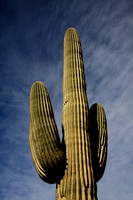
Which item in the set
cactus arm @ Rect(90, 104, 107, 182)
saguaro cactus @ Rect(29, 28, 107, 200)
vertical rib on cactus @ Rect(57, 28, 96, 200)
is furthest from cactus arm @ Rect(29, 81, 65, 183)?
cactus arm @ Rect(90, 104, 107, 182)

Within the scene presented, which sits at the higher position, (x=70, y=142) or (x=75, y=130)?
(x=75, y=130)

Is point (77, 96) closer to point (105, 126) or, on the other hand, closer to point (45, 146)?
point (105, 126)

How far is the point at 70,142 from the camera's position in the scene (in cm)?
692

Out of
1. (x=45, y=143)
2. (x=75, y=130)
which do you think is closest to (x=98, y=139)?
(x=75, y=130)

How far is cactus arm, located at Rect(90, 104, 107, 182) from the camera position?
7367 mm

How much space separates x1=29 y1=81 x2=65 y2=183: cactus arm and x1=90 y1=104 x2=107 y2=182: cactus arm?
123 centimetres

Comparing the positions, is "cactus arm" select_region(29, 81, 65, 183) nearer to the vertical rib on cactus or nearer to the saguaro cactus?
the saguaro cactus

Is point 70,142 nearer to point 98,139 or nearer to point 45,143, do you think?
point 45,143

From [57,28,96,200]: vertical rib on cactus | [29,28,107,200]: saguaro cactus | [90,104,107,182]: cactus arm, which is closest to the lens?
[57,28,96,200]: vertical rib on cactus

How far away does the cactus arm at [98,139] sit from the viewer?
24.2 ft

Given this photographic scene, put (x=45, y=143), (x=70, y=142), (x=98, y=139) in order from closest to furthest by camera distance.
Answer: (x=45, y=143), (x=70, y=142), (x=98, y=139)

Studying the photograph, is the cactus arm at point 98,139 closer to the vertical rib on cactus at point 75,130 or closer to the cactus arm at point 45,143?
the vertical rib on cactus at point 75,130

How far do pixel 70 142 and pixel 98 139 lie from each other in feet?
3.75

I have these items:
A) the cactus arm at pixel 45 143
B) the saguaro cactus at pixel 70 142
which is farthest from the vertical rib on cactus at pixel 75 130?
the cactus arm at pixel 45 143
